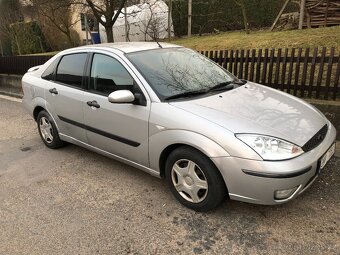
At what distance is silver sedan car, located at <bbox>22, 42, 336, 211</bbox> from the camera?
273 cm

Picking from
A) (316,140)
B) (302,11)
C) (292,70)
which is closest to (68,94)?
(316,140)

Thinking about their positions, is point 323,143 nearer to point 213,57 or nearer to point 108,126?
point 108,126

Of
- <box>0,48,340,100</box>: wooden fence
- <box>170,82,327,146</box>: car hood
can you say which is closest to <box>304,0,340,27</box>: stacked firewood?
<box>0,48,340,100</box>: wooden fence

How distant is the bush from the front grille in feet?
66.9

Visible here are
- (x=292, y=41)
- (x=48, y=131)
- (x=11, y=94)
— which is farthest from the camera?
(x=11, y=94)

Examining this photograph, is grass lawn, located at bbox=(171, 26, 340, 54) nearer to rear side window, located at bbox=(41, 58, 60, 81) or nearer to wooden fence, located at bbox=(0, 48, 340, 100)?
wooden fence, located at bbox=(0, 48, 340, 100)

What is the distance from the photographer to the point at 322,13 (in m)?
10.2

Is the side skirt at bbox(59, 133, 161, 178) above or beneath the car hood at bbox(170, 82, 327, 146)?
beneath

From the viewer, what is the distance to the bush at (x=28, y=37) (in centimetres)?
2039

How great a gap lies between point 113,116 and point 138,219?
1136 mm

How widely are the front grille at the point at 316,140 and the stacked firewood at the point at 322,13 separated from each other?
8256 mm

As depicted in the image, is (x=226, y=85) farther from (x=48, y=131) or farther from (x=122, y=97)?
(x=48, y=131)

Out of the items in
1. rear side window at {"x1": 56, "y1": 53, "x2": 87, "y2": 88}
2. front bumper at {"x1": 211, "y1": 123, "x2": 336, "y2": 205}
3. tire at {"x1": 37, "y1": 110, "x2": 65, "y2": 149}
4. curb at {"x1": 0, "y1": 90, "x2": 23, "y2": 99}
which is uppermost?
rear side window at {"x1": 56, "y1": 53, "x2": 87, "y2": 88}

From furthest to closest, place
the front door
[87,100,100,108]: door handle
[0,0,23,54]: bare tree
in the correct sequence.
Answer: [0,0,23,54]: bare tree → [87,100,100,108]: door handle → the front door
